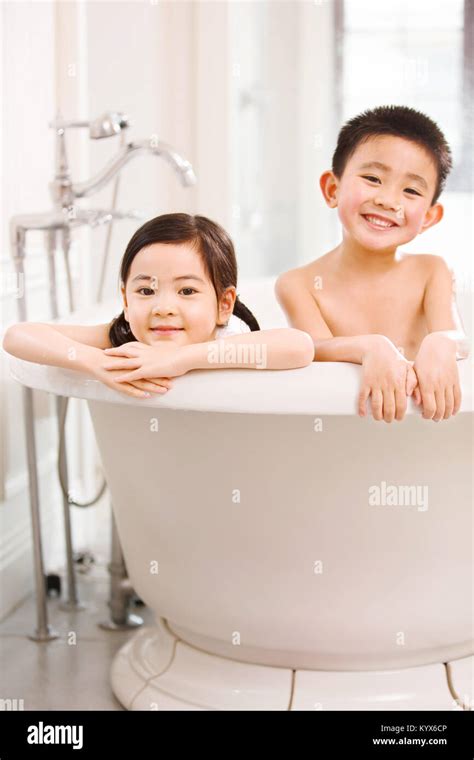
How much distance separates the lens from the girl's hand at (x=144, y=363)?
130cm

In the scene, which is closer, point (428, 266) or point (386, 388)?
point (386, 388)

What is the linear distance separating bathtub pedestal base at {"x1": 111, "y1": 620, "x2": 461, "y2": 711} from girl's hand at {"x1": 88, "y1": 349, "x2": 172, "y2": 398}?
1.73 ft

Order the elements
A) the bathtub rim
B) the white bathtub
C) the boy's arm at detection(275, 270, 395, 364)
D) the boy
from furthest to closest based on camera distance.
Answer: the boy's arm at detection(275, 270, 395, 364), the boy, the white bathtub, the bathtub rim

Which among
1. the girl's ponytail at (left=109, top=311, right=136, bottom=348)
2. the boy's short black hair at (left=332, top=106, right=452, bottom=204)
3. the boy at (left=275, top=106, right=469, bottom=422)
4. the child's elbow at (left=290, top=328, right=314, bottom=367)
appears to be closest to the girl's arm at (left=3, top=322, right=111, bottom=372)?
the girl's ponytail at (left=109, top=311, right=136, bottom=348)

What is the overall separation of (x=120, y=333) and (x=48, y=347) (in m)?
0.22

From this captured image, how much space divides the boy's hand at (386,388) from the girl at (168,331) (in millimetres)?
86

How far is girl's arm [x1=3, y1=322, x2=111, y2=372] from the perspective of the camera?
135 cm

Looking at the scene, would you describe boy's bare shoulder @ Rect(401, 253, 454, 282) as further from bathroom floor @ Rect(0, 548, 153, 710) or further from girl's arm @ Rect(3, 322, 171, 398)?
bathroom floor @ Rect(0, 548, 153, 710)

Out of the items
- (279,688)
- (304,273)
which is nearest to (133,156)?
(304,273)

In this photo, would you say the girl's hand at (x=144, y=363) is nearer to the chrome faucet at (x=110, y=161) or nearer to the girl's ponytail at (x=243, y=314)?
the girl's ponytail at (x=243, y=314)

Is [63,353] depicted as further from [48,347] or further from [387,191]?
[387,191]

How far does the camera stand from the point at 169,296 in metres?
1.46

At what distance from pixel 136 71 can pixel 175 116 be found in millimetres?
176

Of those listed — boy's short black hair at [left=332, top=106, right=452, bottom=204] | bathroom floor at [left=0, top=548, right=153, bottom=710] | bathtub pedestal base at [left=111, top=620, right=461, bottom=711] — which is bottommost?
bathroom floor at [left=0, top=548, right=153, bottom=710]
